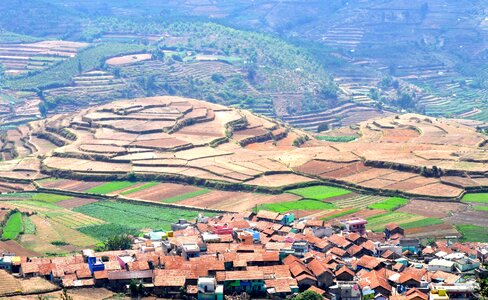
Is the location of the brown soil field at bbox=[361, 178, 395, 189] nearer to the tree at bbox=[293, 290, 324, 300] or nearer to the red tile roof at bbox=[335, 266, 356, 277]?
the red tile roof at bbox=[335, 266, 356, 277]

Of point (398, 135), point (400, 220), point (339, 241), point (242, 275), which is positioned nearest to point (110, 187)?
point (400, 220)

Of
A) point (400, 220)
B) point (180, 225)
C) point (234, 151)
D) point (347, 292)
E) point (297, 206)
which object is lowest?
point (234, 151)

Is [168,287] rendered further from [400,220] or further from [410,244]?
[400,220]

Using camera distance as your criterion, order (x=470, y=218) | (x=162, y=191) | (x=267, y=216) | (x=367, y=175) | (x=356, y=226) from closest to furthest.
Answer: (x=356, y=226) < (x=267, y=216) < (x=470, y=218) < (x=162, y=191) < (x=367, y=175)

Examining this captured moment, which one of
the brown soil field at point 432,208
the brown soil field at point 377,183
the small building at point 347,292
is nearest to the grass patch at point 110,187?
the brown soil field at point 377,183

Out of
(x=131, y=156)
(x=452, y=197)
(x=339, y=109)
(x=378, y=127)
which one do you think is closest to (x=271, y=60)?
(x=339, y=109)

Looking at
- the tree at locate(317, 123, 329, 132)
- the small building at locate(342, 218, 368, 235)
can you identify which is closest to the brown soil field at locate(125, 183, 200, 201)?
the small building at locate(342, 218, 368, 235)

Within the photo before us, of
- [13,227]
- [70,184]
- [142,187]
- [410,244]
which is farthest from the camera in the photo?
[70,184]

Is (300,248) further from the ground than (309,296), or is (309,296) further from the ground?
(309,296)

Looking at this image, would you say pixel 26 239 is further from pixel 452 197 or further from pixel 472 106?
pixel 472 106

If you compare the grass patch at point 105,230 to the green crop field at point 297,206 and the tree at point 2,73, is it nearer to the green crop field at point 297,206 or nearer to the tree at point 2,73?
the green crop field at point 297,206
